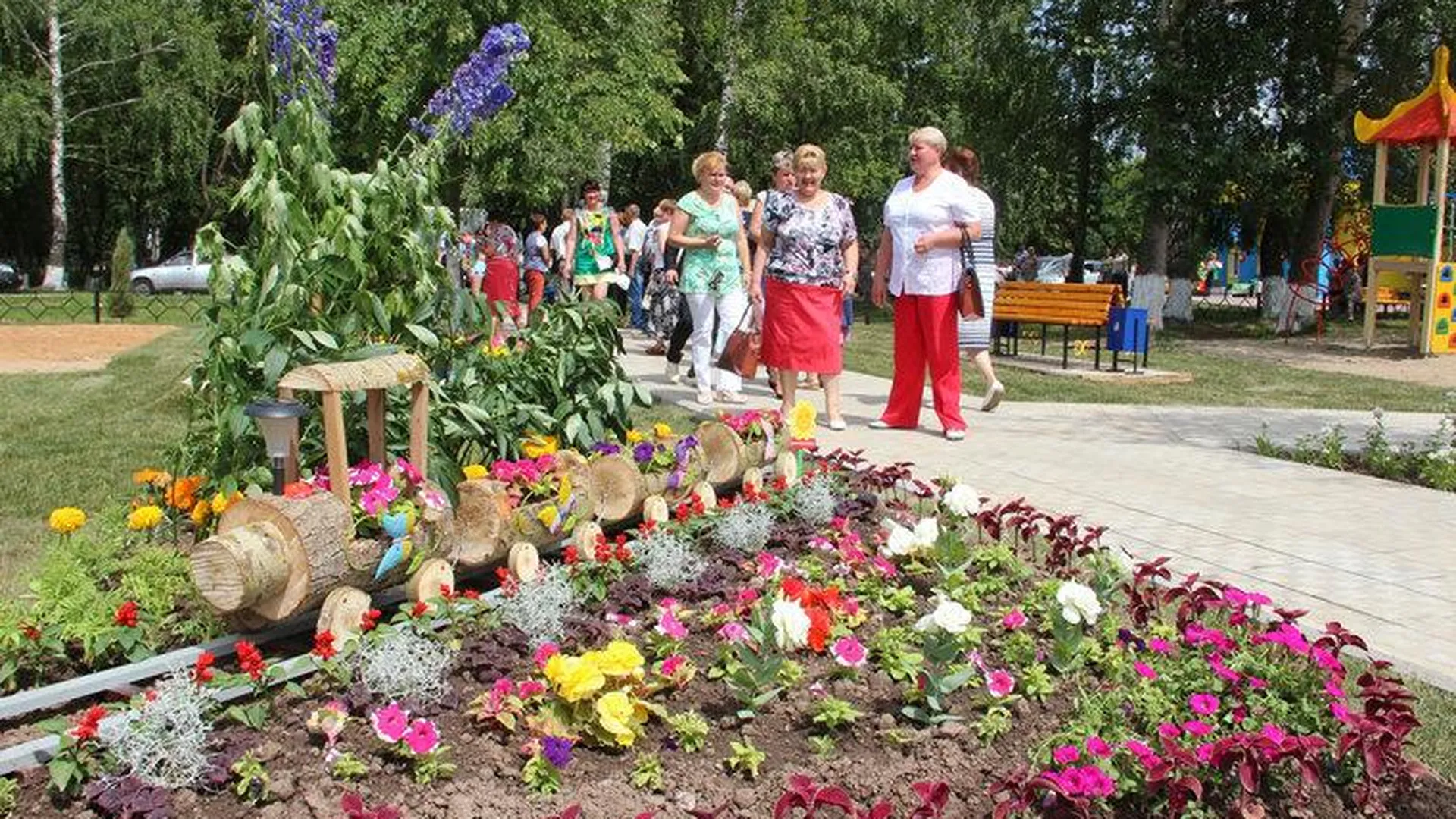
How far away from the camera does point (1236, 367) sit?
581 inches

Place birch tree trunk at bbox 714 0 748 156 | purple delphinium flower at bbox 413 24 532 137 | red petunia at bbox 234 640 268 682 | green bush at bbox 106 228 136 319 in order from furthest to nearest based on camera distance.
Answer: birch tree trunk at bbox 714 0 748 156 → green bush at bbox 106 228 136 319 → purple delphinium flower at bbox 413 24 532 137 → red petunia at bbox 234 640 268 682

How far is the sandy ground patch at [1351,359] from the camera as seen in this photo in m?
14.5

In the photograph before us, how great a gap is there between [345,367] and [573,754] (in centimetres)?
146

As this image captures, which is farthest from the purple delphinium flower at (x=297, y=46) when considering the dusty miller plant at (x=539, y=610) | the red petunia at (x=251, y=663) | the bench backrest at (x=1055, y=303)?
the bench backrest at (x=1055, y=303)

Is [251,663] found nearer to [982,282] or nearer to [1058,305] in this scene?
[982,282]

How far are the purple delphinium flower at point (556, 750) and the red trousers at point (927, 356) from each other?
528cm

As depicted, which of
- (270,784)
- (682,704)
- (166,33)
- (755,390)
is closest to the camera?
(270,784)

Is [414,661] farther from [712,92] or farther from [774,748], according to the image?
[712,92]

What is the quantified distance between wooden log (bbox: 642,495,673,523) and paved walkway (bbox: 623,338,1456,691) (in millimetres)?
1816

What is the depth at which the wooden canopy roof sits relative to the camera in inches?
651

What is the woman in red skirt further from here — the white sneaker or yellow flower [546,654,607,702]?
yellow flower [546,654,607,702]

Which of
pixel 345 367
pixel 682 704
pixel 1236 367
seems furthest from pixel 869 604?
pixel 1236 367

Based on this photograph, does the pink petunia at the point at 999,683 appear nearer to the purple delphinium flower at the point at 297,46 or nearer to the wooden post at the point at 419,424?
the wooden post at the point at 419,424

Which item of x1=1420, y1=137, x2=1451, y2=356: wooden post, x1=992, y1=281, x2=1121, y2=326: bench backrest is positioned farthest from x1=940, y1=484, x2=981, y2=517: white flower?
x1=1420, y1=137, x2=1451, y2=356: wooden post
